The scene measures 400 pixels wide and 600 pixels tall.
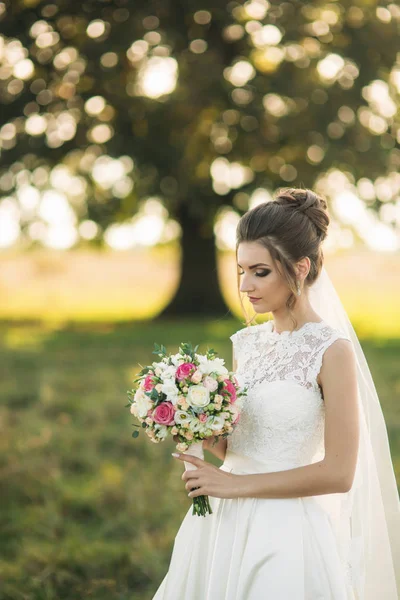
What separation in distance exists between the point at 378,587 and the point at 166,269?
31.1 metres

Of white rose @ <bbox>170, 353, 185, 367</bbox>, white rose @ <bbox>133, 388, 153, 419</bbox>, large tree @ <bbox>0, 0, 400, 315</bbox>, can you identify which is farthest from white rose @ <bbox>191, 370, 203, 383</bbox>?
large tree @ <bbox>0, 0, 400, 315</bbox>

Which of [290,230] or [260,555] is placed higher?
[290,230]

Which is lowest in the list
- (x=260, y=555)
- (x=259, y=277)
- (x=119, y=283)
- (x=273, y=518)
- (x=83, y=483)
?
(x=260, y=555)

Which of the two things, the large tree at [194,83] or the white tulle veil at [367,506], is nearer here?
the white tulle veil at [367,506]

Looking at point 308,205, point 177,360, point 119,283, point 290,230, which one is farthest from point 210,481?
point 119,283

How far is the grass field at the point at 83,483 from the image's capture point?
19.0 ft

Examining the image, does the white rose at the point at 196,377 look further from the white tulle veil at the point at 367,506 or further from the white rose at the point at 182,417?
the white tulle veil at the point at 367,506

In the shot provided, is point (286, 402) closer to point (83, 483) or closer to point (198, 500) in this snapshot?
point (198, 500)

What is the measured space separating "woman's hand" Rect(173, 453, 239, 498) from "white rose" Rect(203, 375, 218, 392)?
1.10ft

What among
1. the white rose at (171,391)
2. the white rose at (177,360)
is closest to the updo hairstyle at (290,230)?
the white rose at (177,360)

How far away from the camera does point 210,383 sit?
3.19m

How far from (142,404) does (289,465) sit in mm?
680

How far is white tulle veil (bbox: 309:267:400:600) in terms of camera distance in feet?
11.6

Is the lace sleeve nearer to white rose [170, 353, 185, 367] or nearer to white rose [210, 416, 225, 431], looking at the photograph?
white rose [210, 416, 225, 431]
